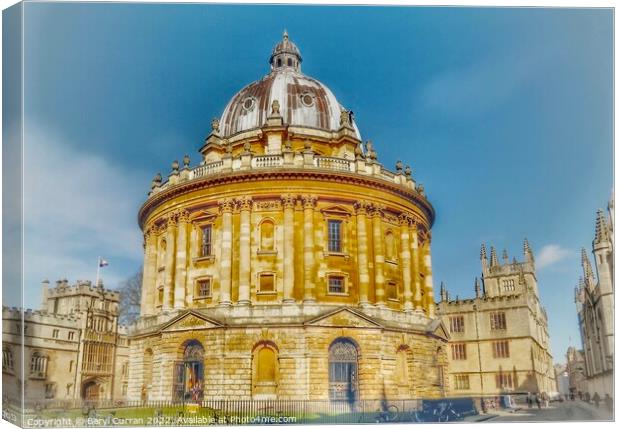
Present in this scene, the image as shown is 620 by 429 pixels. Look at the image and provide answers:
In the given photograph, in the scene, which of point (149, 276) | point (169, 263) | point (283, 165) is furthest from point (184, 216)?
point (283, 165)

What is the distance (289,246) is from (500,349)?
2816 cm

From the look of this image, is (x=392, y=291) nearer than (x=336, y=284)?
No

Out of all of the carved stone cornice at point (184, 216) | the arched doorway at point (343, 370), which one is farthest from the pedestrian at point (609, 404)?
the carved stone cornice at point (184, 216)

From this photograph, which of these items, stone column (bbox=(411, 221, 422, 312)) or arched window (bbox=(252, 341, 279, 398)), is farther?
stone column (bbox=(411, 221, 422, 312))

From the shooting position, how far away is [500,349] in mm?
52406

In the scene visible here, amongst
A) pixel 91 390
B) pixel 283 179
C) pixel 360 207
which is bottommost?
pixel 91 390

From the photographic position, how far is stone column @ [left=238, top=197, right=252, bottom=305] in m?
32.0

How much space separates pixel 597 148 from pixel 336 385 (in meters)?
16.4

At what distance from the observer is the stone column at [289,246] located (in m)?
31.8

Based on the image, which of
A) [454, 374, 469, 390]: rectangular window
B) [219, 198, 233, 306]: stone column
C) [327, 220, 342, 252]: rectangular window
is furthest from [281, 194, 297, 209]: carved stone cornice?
[454, 374, 469, 390]: rectangular window

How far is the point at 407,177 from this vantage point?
37438mm

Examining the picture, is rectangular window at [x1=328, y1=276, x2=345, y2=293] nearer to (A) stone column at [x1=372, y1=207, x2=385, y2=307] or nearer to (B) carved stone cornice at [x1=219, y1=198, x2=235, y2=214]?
(A) stone column at [x1=372, y1=207, x2=385, y2=307]

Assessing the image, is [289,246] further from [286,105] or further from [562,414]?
[562,414]

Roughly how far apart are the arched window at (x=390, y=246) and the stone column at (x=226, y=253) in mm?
9055
